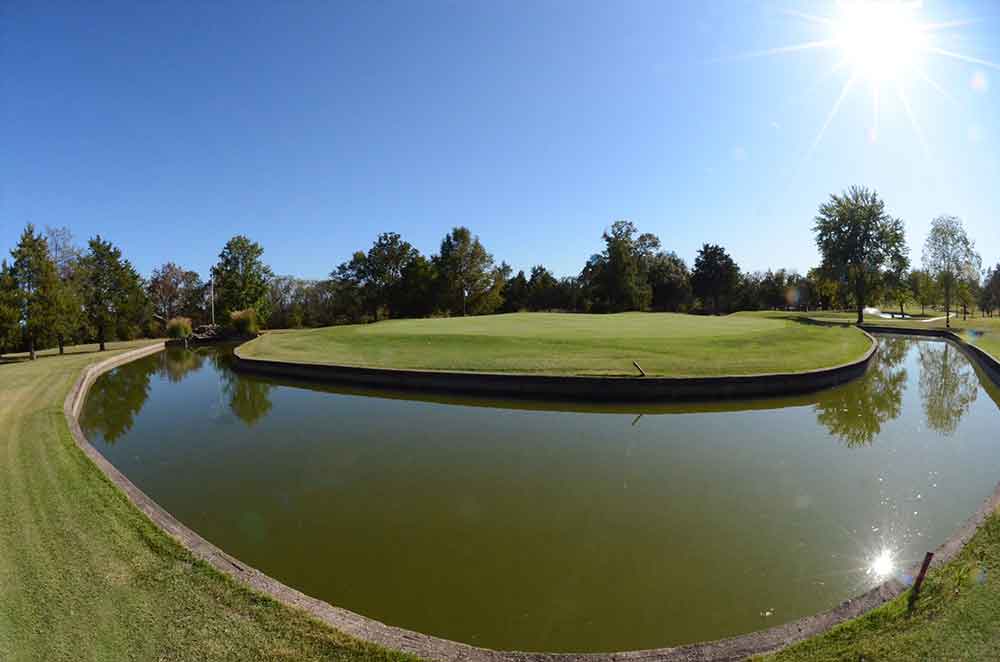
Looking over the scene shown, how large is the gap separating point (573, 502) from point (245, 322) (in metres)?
38.4

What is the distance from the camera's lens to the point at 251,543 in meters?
5.15

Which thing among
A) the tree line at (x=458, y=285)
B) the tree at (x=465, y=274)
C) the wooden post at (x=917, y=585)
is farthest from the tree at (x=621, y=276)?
the wooden post at (x=917, y=585)

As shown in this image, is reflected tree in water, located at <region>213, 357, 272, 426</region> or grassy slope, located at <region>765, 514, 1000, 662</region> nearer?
grassy slope, located at <region>765, 514, 1000, 662</region>

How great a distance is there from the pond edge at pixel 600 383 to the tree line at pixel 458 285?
61.0 feet

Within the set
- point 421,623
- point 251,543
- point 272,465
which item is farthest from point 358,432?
point 421,623

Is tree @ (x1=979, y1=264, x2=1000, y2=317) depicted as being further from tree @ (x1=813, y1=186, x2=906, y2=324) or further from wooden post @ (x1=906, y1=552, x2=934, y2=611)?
wooden post @ (x1=906, y1=552, x2=934, y2=611)

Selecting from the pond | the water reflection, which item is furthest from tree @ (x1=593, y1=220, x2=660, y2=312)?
the pond

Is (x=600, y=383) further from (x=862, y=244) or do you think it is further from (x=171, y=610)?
(x=862, y=244)

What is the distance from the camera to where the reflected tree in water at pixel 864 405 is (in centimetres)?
936

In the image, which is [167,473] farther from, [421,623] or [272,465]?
[421,623]

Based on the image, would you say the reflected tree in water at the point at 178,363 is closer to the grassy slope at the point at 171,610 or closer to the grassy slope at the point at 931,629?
the grassy slope at the point at 171,610

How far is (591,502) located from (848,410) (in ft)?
30.1

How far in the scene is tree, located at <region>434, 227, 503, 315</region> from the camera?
49.7 meters

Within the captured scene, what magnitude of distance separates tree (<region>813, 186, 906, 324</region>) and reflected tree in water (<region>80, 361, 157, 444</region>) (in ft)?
158
